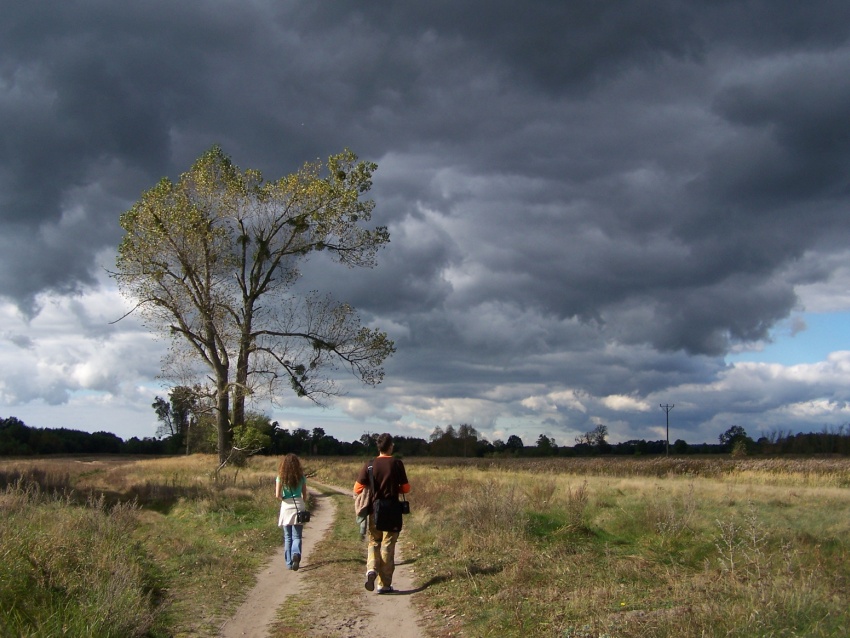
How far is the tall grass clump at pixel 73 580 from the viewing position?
7.54 m

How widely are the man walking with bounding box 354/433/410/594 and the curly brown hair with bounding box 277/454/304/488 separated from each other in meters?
2.38

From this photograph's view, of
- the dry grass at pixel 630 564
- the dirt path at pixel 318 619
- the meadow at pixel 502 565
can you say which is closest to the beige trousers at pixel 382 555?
the dirt path at pixel 318 619

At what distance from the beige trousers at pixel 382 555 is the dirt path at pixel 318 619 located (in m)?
0.27

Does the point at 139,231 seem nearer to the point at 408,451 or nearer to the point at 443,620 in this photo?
the point at 443,620

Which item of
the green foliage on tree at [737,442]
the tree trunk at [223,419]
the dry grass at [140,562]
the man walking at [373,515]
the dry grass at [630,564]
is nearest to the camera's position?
the dry grass at [630,564]

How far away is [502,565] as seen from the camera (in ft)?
37.2

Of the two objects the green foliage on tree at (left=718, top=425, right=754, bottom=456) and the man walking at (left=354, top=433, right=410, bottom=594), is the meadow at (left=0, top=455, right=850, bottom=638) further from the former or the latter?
the green foliage on tree at (left=718, top=425, right=754, bottom=456)

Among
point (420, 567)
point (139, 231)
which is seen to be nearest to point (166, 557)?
point (420, 567)

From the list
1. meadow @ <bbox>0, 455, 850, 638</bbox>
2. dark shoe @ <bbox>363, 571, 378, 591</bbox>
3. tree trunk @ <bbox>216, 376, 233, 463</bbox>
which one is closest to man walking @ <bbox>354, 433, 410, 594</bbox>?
dark shoe @ <bbox>363, 571, 378, 591</bbox>

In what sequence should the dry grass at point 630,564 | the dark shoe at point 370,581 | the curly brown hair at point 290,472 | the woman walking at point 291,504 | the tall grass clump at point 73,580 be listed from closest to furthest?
the dry grass at point 630,564 < the tall grass clump at point 73,580 < the dark shoe at point 370,581 < the woman walking at point 291,504 < the curly brown hair at point 290,472

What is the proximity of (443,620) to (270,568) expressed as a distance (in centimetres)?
485

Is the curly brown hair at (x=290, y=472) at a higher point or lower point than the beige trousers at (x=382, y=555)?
higher

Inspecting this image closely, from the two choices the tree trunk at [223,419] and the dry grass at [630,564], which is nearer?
the dry grass at [630,564]

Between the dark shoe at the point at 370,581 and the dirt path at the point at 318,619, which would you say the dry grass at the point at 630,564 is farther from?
the dark shoe at the point at 370,581
